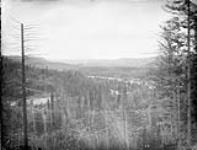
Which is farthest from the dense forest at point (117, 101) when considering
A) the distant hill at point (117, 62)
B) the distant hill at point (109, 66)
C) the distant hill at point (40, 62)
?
the distant hill at point (117, 62)

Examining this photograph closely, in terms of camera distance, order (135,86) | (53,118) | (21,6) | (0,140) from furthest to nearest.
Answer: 1. (53,118)
2. (135,86)
3. (21,6)
4. (0,140)

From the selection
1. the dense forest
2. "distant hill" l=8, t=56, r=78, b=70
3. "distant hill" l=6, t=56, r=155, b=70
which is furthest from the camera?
"distant hill" l=6, t=56, r=155, b=70

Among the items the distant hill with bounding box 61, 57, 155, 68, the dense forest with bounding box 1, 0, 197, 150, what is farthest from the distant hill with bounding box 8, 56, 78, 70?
the distant hill with bounding box 61, 57, 155, 68

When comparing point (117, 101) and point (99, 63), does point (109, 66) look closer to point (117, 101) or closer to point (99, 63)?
point (99, 63)

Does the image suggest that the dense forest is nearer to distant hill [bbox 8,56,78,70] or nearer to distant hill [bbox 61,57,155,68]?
distant hill [bbox 8,56,78,70]

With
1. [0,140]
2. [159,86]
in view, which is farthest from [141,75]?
[0,140]

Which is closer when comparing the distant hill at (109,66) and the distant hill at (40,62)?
the distant hill at (40,62)

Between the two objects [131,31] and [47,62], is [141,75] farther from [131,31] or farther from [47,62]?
[47,62]

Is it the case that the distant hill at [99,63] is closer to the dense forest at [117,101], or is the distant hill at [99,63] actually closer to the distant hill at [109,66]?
the distant hill at [109,66]
